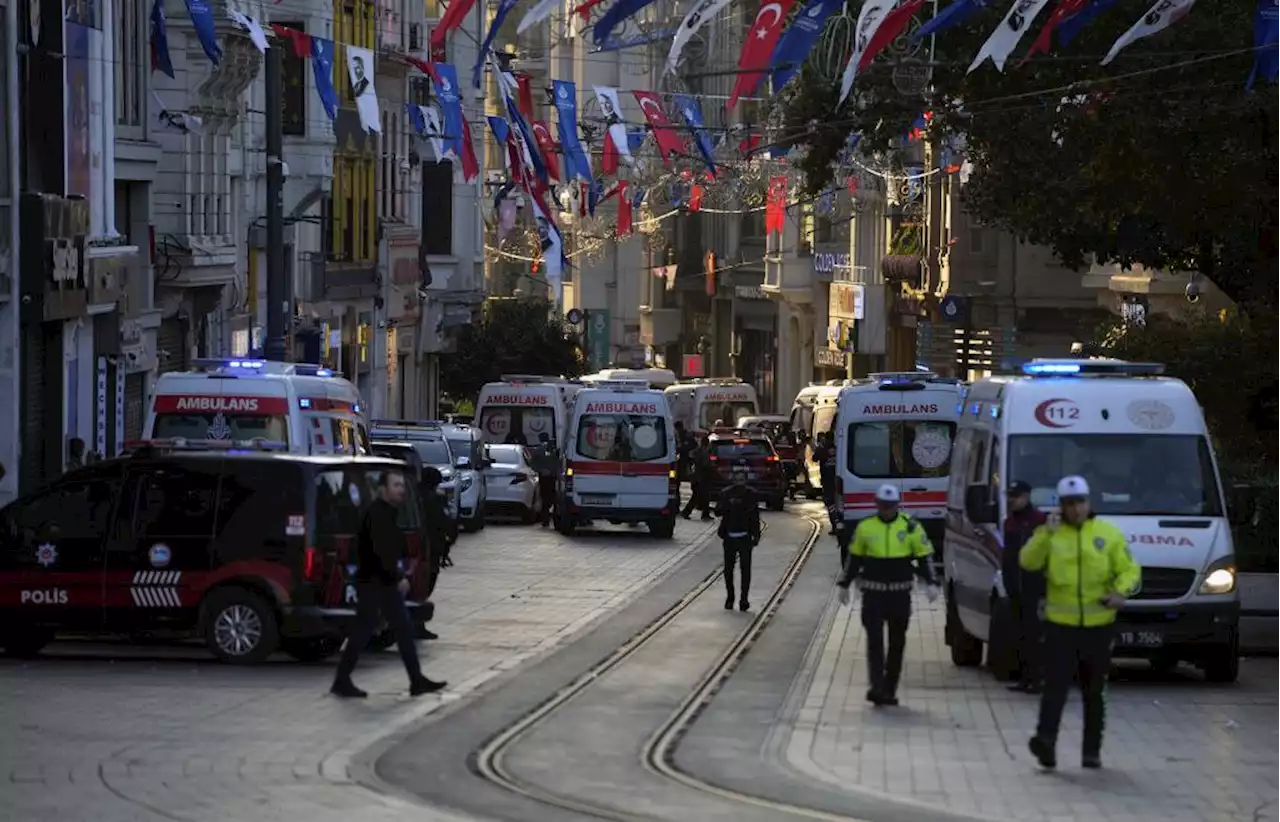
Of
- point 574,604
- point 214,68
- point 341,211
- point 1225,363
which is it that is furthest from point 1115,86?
point 341,211

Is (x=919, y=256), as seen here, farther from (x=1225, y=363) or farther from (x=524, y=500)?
(x=1225, y=363)

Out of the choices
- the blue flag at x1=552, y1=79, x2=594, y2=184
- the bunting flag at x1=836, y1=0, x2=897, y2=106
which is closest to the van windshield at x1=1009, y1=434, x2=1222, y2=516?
the bunting flag at x1=836, y1=0, x2=897, y2=106

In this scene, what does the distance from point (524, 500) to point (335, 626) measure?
1068 inches

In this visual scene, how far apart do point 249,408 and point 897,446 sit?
1274 centimetres

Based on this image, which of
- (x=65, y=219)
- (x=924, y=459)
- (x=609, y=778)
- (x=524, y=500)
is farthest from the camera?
(x=524, y=500)

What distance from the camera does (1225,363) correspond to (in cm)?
2859

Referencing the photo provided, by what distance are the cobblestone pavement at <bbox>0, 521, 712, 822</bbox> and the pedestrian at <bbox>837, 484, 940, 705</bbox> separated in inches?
117

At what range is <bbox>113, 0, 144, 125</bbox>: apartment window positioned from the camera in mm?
40000

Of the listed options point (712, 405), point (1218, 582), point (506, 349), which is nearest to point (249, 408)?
point (1218, 582)

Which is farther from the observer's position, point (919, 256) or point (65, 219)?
point (919, 256)

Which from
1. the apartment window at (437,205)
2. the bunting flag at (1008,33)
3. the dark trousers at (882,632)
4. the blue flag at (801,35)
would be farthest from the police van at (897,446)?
the apartment window at (437,205)

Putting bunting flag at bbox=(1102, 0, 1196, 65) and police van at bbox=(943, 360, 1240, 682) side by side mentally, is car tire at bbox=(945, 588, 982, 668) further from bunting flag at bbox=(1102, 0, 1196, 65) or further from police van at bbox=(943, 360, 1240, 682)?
bunting flag at bbox=(1102, 0, 1196, 65)

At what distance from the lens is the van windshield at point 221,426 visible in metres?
27.7

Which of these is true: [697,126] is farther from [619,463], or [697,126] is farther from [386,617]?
[386,617]
